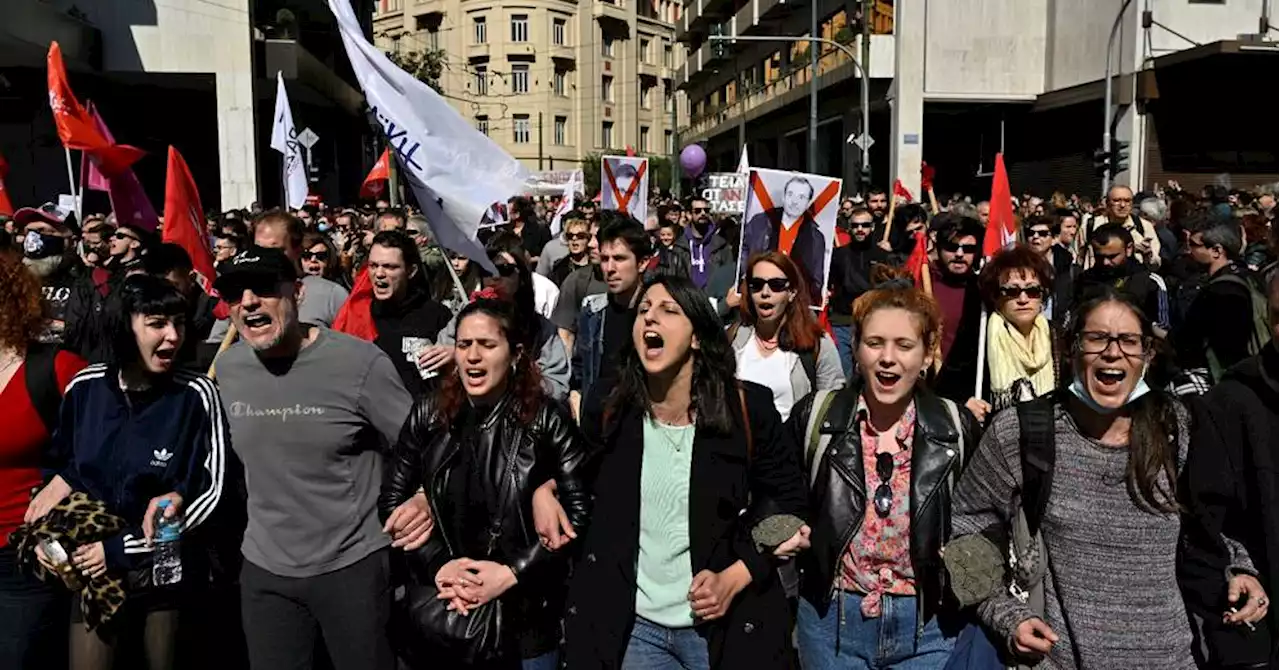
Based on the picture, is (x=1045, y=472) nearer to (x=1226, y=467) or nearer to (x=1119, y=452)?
(x=1119, y=452)

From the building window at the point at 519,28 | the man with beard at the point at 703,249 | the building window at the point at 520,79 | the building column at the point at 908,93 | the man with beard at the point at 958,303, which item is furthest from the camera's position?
the building window at the point at 520,79

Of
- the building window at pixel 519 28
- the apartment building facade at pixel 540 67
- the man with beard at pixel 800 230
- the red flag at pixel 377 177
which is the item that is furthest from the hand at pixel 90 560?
the building window at pixel 519 28

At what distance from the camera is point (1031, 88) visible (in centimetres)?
3216

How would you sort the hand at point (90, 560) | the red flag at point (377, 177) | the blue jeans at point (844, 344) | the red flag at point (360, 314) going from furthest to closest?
the red flag at point (377, 177) → the blue jeans at point (844, 344) → the red flag at point (360, 314) → the hand at point (90, 560)

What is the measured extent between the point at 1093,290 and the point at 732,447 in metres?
1.11

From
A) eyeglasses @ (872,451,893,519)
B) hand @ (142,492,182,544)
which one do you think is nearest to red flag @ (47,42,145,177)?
hand @ (142,492,182,544)

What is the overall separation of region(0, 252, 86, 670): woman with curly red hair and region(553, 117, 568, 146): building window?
74.1 m

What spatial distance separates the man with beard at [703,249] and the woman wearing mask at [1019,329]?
17.9 feet

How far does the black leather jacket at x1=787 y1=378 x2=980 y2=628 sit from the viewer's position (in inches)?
123

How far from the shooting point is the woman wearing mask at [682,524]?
122 inches

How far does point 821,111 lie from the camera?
122ft

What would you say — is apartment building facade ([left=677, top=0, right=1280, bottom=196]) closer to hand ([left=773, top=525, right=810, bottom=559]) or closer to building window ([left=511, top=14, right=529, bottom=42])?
hand ([left=773, top=525, right=810, bottom=559])

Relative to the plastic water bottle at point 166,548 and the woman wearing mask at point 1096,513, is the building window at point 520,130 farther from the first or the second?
the woman wearing mask at point 1096,513

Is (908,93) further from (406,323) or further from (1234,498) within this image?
(1234,498)
